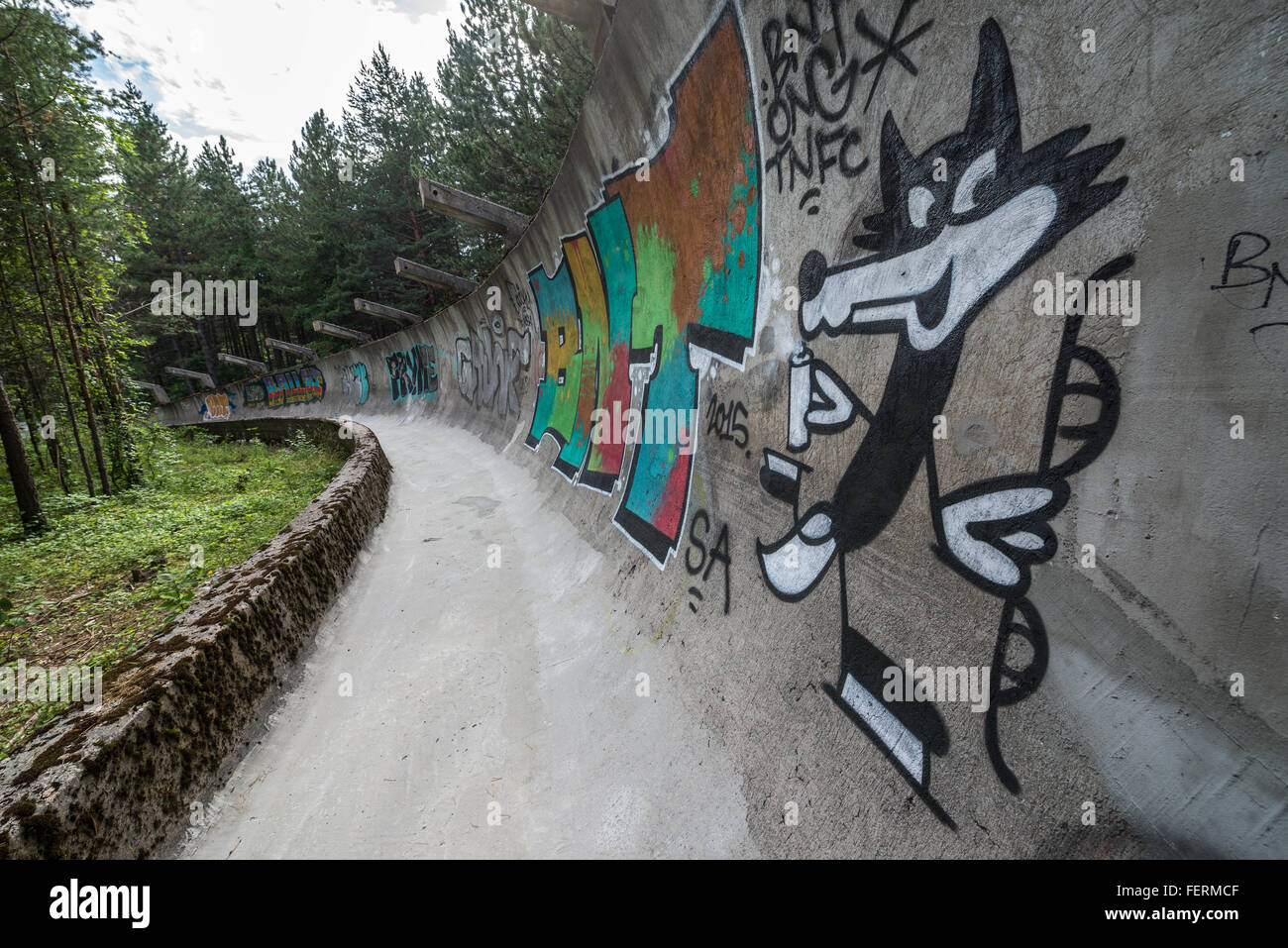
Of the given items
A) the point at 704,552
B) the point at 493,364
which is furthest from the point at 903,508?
the point at 493,364

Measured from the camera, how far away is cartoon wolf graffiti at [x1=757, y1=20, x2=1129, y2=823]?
1495 mm

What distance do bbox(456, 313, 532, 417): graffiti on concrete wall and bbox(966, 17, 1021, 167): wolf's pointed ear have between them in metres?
8.84

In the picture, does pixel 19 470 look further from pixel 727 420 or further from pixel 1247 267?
pixel 1247 267

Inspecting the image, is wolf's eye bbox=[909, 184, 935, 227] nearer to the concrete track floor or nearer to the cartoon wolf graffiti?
the cartoon wolf graffiti

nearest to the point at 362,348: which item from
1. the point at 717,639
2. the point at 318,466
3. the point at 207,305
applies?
the point at 318,466

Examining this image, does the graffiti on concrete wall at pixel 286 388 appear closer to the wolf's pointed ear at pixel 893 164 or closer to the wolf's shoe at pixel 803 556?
the wolf's shoe at pixel 803 556

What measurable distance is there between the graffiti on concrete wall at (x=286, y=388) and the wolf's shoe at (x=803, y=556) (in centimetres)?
2946

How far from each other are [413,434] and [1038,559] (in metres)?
15.4

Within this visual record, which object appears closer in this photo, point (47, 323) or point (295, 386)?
point (47, 323)

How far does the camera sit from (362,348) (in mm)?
21875

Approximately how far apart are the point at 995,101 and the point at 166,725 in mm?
4289

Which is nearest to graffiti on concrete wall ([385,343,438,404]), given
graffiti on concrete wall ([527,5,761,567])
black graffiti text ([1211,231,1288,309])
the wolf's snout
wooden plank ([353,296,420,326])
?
wooden plank ([353,296,420,326])

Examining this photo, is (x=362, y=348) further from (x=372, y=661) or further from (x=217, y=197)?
(x=217, y=197)

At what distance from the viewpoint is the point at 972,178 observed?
1.82 metres
